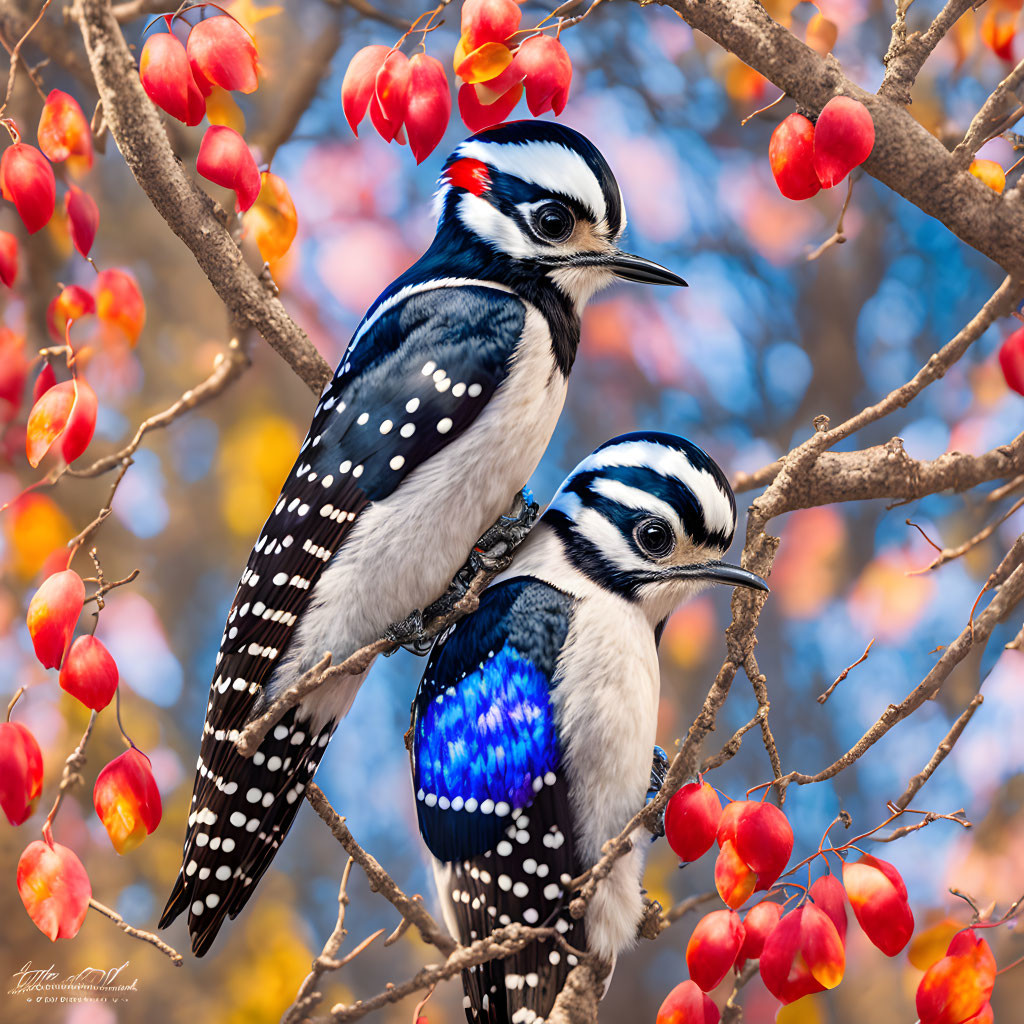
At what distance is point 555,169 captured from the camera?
0.93m

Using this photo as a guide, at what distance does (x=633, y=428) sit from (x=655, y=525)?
1.39 ft

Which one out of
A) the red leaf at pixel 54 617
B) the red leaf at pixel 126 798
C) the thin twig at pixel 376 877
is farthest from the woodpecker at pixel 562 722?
the red leaf at pixel 54 617

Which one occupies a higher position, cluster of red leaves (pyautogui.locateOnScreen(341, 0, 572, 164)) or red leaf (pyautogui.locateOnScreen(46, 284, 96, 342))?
cluster of red leaves (pyautogui.locateOnScreen(341, 0, 572, 164))

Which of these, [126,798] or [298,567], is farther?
[126,798]

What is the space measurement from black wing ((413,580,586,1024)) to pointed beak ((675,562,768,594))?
129 millimetres

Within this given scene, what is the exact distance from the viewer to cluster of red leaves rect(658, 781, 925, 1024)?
887 mm

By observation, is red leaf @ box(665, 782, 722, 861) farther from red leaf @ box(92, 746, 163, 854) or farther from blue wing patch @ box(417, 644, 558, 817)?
red leaf @ box(92, 746, 163, 854)

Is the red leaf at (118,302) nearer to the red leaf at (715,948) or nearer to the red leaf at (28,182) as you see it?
the red leaf at (28,182)

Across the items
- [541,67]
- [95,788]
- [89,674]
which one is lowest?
[95,788]

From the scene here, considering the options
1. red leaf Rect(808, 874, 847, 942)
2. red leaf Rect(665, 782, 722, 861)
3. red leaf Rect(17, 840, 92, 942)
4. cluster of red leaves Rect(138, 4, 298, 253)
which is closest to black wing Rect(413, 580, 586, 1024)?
red leaf Rect(665, 782, 722, 861)

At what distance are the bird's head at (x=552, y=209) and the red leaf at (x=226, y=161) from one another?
0.90 ft

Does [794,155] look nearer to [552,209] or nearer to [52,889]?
[552,209]

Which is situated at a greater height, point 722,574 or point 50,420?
point 722,574

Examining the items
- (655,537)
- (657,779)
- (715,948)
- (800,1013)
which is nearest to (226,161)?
(655,537)
